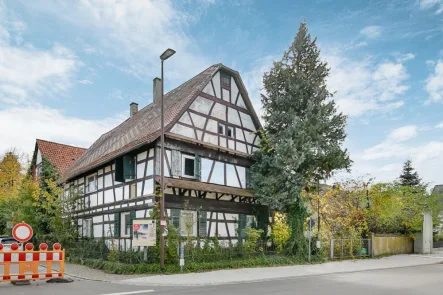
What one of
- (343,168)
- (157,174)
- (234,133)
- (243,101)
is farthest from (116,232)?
(343,168)

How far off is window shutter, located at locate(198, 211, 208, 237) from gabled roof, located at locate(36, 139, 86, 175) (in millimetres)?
16296

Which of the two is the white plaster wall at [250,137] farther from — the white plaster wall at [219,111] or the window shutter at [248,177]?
the white plaster wall at [219,111]

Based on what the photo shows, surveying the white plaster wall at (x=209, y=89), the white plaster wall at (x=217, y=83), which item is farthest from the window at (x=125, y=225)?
the white plaster wall at (x=217, y=83)

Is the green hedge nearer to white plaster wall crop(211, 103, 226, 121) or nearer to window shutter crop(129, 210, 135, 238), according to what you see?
window shutter crop(129, 210, 135, 238)

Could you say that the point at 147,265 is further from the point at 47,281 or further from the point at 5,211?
the point at 5,211

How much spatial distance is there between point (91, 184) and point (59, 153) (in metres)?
10.7

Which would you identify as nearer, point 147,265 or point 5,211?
point 147,265

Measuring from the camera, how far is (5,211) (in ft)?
138

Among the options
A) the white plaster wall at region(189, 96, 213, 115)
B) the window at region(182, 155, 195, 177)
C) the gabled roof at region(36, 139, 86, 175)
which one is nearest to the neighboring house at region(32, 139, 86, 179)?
the gabled roof at region(36, 139, 86, 175)

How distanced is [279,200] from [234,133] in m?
4.73

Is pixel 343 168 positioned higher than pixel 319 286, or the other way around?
pixel 343 168

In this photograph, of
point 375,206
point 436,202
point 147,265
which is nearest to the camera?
point 147,265

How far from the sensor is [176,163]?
19.5 metres

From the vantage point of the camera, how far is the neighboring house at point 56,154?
32.5 m
